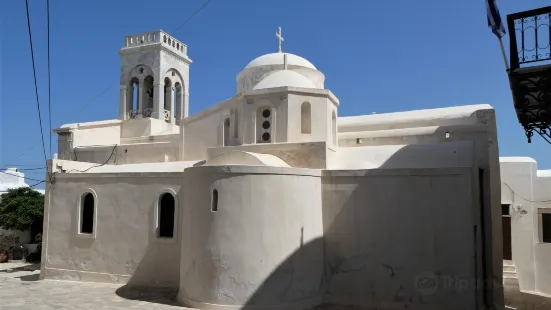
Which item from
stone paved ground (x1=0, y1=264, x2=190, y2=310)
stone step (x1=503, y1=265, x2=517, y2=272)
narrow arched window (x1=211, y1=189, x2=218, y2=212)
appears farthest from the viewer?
stone step (x1=503, y1=265, x2=517, y2=272)

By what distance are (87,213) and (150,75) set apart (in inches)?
328

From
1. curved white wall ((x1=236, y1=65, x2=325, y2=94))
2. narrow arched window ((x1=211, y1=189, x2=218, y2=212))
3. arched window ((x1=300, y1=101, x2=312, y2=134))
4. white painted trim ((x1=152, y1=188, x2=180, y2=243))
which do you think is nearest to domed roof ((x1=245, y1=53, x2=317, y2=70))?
curved white wall ((x1=236, y1=65, x2=325, y2=94))

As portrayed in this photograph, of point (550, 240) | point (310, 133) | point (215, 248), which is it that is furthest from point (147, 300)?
point (550, 240)

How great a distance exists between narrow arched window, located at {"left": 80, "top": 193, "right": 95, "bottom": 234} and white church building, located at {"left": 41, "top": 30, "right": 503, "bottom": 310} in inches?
→ 1.6

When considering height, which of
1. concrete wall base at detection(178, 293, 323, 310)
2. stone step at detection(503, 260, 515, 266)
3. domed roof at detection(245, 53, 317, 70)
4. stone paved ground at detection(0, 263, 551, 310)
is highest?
domed roof at detection(245, 53, 317, 70)

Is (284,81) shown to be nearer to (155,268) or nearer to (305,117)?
(305,117)

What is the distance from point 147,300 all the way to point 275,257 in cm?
356

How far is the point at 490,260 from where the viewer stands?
10375 mm

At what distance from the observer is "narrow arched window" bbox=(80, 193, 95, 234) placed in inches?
551

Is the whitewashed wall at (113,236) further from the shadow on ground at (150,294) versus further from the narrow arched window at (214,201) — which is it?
the narrow arched window at (214,201)

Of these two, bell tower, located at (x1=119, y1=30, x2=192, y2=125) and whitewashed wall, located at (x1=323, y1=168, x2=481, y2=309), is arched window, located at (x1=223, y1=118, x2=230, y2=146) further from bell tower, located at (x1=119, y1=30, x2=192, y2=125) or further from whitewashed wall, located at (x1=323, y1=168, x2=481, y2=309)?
bell tower, located at (x1=119, y1=30, x2=192, y2=125)

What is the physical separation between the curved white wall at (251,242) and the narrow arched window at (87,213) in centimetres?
482

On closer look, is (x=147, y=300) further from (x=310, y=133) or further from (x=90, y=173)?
(x=310, y=133)

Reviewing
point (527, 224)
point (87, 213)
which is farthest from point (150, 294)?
point (527, 224)
